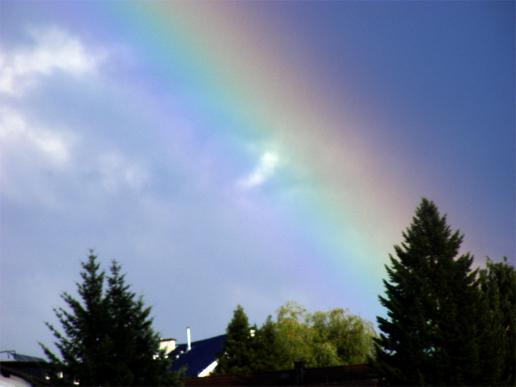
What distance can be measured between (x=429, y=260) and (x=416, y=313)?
131 inches

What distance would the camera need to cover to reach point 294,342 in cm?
5641

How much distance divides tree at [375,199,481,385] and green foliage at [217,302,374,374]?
16.5 metres

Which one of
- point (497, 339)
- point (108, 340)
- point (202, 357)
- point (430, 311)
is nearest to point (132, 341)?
point (108, 340)

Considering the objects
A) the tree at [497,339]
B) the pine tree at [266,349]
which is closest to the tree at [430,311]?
the tree at [497,339]

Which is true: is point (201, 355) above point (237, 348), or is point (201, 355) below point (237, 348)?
above

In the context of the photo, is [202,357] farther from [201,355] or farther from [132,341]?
[132,341]

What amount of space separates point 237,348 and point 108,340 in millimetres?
33493

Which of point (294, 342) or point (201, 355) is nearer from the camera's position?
point (294, 342)

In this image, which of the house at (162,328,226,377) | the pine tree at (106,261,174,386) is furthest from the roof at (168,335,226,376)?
the pine tree at (106,261,174,386)

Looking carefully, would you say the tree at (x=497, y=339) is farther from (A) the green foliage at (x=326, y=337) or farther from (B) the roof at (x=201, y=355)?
(B) the roof at (x=201, y=355)

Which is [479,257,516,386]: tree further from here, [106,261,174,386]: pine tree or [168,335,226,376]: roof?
[168,335,226,376]: roof

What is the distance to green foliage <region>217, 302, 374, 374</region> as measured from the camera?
50.7 meters

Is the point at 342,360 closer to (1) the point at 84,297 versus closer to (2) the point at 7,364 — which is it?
(2) the point at 7,364

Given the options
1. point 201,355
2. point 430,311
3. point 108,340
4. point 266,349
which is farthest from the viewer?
point 201,355
